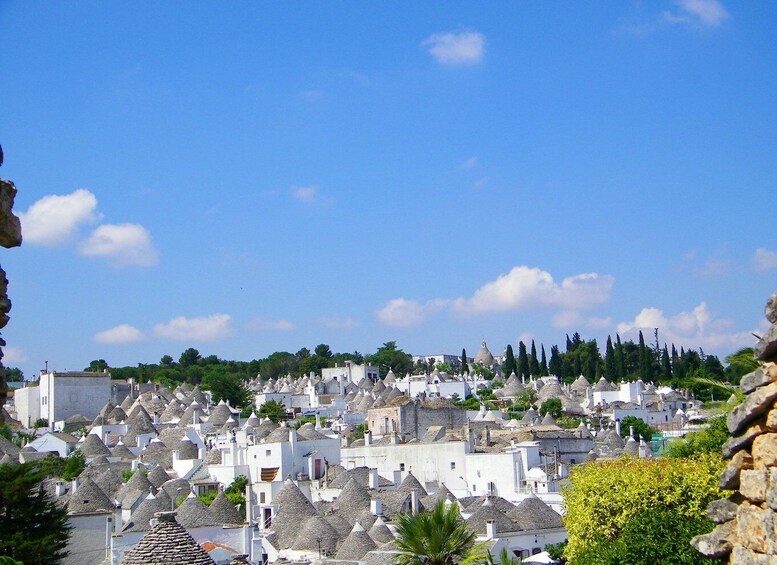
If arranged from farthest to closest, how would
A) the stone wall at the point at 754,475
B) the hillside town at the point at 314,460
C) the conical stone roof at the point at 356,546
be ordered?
the hillside town at the point at 314,460 < the conical stone roof at the point at 356,546 < the stone wall at the point at 754,475

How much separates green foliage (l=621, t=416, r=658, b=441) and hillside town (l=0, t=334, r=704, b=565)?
1000 mm

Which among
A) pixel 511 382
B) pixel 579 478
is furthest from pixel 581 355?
pixel 579 478

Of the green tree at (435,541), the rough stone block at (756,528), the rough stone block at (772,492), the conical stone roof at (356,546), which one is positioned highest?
the rough stone block at (772,492)

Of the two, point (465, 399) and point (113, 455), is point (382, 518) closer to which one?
point (113, 455)

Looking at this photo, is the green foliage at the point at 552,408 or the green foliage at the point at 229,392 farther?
the green foliage at the point at 229,392

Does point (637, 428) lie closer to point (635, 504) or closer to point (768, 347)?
point (635, 504)

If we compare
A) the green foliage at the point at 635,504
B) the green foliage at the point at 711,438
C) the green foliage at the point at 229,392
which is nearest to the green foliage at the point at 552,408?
the green foliage at the point at 229,392

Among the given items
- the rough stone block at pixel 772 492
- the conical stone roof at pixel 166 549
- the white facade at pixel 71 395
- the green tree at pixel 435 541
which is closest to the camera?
the rough stone block at pixel 772 492

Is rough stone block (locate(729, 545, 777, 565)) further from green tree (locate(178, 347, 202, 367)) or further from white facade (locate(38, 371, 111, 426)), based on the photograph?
green tree (locate(178, 347, 202, 367))

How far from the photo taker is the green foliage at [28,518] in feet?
62.8

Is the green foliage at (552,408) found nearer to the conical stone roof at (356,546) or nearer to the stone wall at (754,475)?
the conical stone roof at (356,546)

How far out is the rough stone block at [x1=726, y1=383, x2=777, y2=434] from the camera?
21.9 ft

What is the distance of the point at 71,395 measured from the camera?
276 feet

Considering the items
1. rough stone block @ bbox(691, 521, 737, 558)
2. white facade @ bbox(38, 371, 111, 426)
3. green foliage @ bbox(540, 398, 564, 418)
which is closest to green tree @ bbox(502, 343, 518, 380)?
green foliage @ bbox(540, 398, 564, 418)
